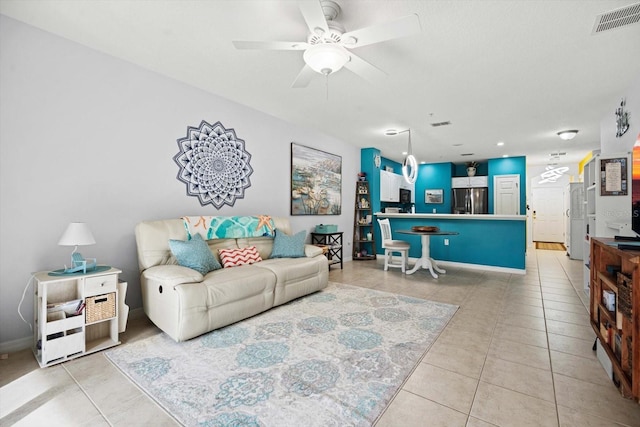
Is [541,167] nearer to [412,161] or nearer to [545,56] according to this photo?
[412,161]

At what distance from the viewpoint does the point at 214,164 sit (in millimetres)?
3617

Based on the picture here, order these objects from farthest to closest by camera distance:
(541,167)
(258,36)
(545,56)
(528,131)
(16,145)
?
(541,167) → (528,131) → (545,56) → (258,36) → (16,145)

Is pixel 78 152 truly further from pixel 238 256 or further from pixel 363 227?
pixel 363 227

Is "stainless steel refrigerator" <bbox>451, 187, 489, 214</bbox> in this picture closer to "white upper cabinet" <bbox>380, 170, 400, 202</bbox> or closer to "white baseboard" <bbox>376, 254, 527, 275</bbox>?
"white upper cabinet" <bbox>380, 170, 400, 202</bbox>

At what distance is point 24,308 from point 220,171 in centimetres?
221

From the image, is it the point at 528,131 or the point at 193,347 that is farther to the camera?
the point at 528,131

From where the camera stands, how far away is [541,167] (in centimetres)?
916

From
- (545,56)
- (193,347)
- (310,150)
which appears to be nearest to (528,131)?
(545,56)

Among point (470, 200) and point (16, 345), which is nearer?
point (16, 345)

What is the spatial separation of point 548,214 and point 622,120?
7.18 meters

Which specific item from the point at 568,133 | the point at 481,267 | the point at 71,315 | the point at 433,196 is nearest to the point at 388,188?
the point at 433,196

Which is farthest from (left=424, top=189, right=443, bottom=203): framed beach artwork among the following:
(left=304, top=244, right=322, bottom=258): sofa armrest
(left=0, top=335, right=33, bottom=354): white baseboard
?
(left=0, top=335, right=33, bottom=354): white baseboard

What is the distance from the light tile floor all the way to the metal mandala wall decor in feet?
5.23

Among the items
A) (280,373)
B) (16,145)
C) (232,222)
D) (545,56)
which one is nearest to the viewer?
(280,373)
